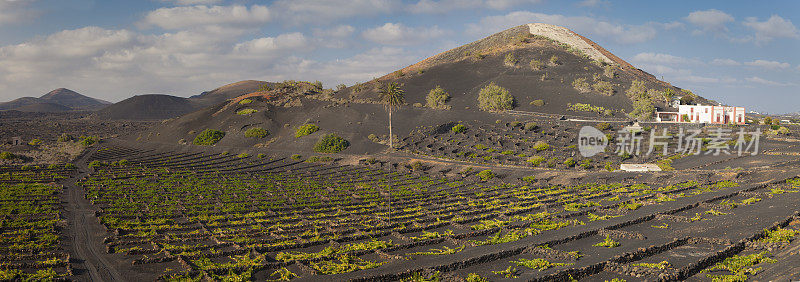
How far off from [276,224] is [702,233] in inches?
1500

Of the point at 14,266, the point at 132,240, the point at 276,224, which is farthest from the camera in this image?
the point at 276,224

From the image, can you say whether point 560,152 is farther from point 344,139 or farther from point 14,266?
point 14,266

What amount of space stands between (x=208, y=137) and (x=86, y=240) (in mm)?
81690

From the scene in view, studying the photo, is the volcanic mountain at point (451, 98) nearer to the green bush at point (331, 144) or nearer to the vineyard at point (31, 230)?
the green bush at point (331, 144)

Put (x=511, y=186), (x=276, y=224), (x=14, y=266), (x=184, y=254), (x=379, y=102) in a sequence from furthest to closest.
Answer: (x=379, y=102) → (x=511, y=186) → (x=276, y=224) → (x=184, y=254) → (x=14, y=266)

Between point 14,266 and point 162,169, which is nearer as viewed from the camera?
point 14,266

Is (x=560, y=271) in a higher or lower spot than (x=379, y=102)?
lower

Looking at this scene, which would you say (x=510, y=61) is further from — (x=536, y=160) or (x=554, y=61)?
(x=536, y=160)

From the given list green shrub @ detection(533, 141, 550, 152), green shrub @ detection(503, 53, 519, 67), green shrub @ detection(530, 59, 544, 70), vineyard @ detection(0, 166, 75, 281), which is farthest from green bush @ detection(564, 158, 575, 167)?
green shrub @ detection(503, 53, 519, 67)

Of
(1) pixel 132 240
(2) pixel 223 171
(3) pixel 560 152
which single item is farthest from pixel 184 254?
(3) pixel 560 152

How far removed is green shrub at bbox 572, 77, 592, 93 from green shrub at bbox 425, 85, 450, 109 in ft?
117

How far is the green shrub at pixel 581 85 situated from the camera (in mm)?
131750

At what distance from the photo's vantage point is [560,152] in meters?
87.4

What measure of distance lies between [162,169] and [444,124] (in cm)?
5914
